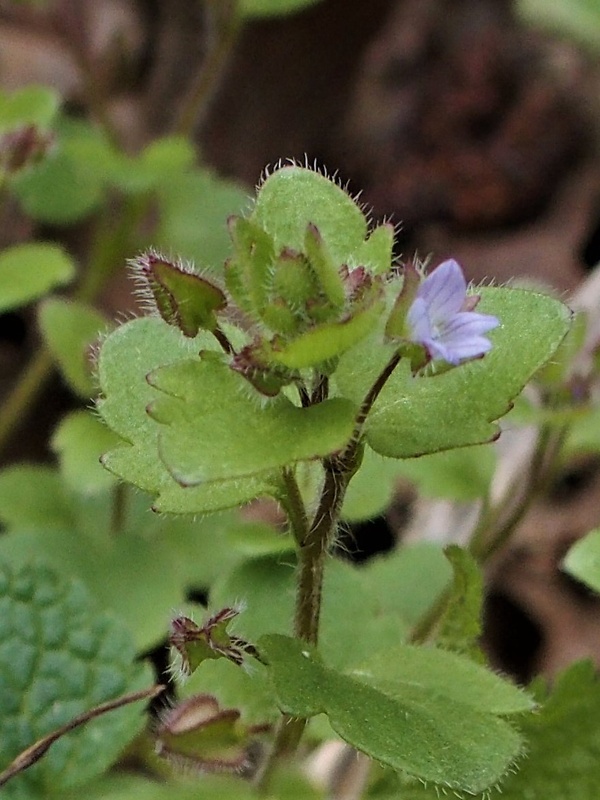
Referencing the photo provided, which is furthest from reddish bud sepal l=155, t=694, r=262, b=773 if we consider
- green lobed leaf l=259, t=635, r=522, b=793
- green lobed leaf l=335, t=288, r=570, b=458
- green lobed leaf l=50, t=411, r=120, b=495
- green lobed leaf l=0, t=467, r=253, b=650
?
green lobed leaf l=50, t=411, r=120, b=495

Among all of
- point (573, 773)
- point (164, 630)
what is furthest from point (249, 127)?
point (573, 773)

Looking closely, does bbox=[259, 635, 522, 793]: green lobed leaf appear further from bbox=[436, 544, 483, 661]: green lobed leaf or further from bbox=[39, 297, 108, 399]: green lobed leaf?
bbox=[39, 297, 108, 399]: green lobed leaf

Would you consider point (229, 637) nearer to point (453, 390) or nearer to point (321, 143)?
point (453, 390)

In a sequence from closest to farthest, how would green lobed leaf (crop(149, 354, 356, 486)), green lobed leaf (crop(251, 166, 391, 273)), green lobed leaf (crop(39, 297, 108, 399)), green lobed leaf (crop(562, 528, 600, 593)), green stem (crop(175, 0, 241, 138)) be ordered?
green lobed leaf (crop(149, 354, 356, 486)) < green lobed leaf (crop(251, 166, 391, 273)) < green lobed leaf (crop(562, 528, 600, 593)) < green lobed leaf (crop(39, 297, 108, 399)) < green stem (crop(175, 0, 241, 138))

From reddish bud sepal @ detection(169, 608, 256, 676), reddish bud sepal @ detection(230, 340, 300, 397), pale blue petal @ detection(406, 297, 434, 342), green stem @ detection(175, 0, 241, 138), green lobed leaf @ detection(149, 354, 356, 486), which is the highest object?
green stem @ detection(175, 0, 241, 138)

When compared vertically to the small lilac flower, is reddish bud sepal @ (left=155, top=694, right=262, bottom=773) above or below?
below

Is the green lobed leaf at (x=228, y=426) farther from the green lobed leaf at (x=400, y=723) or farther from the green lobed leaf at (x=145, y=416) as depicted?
the green lobed leaf at (x=400, y=723)
